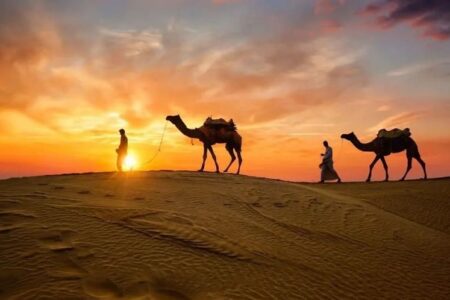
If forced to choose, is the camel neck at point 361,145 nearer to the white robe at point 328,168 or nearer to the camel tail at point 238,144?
the white robe at point 328,168

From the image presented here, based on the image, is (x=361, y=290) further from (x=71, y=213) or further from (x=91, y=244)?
Result: (x=71, y=213)

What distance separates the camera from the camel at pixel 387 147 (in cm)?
2002

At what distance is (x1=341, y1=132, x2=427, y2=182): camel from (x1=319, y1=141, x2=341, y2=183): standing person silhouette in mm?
1612

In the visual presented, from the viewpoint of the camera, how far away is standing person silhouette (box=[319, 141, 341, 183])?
63.5 feet

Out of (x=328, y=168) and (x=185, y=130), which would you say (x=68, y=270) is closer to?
(x=185, y=130)

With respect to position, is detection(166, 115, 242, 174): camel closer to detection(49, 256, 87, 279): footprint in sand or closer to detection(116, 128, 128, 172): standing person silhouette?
detection(116, 128, 128, 172): standing person silhouette

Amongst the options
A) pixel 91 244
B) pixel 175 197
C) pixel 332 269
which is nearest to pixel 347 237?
pixel 332 269

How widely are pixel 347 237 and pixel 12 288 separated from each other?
5.68m

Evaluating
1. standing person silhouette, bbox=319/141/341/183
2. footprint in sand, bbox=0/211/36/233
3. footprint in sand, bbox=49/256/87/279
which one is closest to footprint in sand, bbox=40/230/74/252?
footprint in sand, bbox=49/256/87/279

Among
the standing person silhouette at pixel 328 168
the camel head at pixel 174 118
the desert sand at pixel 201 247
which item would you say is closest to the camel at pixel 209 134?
the camel head at pixel 174 118

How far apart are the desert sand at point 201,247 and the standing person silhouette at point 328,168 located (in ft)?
31.2

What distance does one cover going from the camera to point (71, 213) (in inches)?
246

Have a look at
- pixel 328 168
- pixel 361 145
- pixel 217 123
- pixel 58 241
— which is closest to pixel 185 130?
pixel 217 123

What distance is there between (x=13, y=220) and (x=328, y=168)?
15894mm
